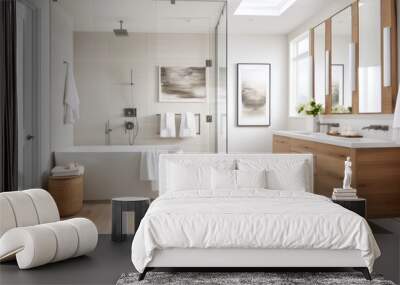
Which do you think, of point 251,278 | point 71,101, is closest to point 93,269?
point 251,278

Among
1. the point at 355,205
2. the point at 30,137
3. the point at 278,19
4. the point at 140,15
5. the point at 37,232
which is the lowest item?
the point at 37,232

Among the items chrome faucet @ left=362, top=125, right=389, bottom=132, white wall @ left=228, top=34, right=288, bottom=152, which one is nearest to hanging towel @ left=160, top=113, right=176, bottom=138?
chrome faucet @ left=362, top=125, right=389, bottom=132

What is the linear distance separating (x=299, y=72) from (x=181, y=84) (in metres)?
3.39

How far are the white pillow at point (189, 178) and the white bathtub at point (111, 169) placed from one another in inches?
56.5

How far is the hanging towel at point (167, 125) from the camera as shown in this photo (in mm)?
6262

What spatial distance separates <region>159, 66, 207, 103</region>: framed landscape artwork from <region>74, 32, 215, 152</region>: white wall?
0.20 ft

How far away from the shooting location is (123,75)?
6242 millimetres

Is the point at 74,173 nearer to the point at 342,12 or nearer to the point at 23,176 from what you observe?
the point at 23,176

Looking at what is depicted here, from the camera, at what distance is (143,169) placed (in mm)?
6270

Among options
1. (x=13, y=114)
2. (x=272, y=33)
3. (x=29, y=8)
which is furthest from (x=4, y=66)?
(x=272, y=33)

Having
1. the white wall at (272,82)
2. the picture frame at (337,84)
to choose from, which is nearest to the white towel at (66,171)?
the picture frame at (337,84)

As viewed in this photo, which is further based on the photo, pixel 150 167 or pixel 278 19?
pixel 278 19

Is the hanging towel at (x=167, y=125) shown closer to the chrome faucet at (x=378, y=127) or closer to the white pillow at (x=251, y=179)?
the white pillow at (x=251, y=179)

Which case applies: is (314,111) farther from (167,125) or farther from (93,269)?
(93,269)
